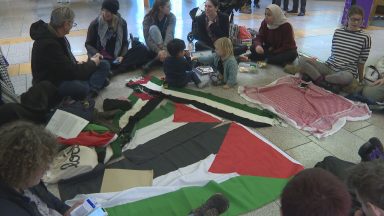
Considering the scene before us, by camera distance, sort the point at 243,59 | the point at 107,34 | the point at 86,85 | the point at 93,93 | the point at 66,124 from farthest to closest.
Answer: the point at 243,59, the point at 107,34, the point at 93,93, the point at 86,85, the point at 66,124

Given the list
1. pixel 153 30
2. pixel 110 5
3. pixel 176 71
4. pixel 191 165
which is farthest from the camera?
pixel 153 30

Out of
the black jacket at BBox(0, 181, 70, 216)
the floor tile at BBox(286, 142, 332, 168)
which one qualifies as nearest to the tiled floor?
the floor tile at BBox(286, 142, 332, 168)

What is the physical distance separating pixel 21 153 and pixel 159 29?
3241mm

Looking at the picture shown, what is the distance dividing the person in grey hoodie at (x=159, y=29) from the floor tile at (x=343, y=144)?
2.15 m

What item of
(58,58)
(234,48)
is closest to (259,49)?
(234,48)

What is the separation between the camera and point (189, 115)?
2.84 metres

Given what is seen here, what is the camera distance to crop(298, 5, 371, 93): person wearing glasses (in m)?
3.22

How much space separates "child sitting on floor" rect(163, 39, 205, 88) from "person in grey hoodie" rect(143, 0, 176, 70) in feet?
1.82

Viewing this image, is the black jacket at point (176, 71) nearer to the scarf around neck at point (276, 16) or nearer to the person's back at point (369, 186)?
the scarf around neck at point (276, 16)

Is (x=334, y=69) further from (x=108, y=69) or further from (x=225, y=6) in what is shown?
(x=108, y=69)

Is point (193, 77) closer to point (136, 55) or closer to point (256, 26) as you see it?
point (136, 55)

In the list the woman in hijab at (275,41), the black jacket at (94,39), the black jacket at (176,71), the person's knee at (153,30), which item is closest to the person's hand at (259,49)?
the woman in hijab at (275,41)

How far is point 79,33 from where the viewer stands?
5367 millimetres

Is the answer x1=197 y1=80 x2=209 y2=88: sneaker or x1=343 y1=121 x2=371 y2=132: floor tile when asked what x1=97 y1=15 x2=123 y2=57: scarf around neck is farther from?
x1=343 y1=121 x2=371 y2=132: floor tile
